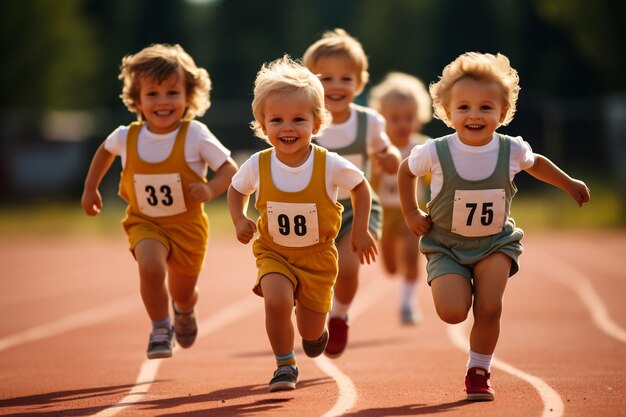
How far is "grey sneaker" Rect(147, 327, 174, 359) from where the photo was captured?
6.75 metres

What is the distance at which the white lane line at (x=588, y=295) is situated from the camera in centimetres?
941

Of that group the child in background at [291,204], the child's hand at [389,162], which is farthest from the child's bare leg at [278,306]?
the child's hand at [389,162]

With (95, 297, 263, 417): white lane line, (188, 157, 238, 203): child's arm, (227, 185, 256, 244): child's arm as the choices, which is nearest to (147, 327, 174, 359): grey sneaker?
(95, 297, 263, 417): white lane line

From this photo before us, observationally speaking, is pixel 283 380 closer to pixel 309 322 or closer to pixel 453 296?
pixel 309 322

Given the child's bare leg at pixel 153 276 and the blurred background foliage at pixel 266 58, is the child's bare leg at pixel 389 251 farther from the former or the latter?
the blurred background foliage at pixel 266 58

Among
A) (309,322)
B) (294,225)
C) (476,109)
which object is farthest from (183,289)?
(476,109)

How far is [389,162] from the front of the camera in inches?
297

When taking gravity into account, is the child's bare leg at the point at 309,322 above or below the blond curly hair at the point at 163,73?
below

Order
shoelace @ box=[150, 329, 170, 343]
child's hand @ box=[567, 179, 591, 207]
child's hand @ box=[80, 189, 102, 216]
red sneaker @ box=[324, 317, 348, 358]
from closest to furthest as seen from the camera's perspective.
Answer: child's hand @ box=[567, 179, 591, 207]
shoelace @ box=[150, 329, 170, 343]
child's hand @ box=[80, 189, 102, 216]
red sneaker @ box=[324, 317, 348, 358]

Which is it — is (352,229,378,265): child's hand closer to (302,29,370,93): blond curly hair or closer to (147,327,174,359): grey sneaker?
(147,327,174,359): grey sneaker

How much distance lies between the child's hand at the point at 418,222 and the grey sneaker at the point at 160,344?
172cm

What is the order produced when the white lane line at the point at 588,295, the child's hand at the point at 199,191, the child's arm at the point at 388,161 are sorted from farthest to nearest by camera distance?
the white lane line at the point at 588,295 → the child's arm at the point at 388,161 → the child's hand at the point at 199,191

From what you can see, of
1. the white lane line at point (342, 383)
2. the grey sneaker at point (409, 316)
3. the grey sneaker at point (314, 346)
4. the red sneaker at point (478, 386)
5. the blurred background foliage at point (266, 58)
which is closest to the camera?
the white lane line at point (342, 383)

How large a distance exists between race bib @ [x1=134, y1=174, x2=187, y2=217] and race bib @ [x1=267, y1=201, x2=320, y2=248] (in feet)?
3.38
